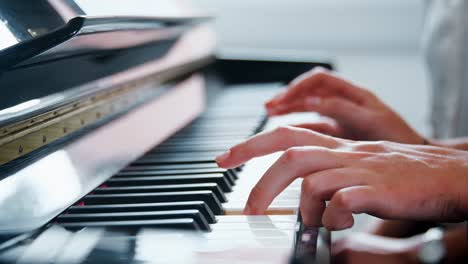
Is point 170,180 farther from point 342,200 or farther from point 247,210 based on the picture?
point 342,200

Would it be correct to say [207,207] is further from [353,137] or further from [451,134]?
[451,134]

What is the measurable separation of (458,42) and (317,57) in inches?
12.8

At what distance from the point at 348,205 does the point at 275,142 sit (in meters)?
0.15

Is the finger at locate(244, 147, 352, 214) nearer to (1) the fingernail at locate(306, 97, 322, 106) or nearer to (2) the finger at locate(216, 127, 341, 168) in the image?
(2) the finger at locate(216, 127, 341, 168)

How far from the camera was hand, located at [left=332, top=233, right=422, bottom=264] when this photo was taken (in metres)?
1.19

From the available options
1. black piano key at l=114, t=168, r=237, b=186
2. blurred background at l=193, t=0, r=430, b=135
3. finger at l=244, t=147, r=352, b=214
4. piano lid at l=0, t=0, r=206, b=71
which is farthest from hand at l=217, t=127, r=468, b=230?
blurred background at l=193, t=0, r=430, b=135

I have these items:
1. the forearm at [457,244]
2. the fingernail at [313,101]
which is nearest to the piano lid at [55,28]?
the fingernail at [313,101]

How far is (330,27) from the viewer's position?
2.49 m

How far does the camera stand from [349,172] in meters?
0.65

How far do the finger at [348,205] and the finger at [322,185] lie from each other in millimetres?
14

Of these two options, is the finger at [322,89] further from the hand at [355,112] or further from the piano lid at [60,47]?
the piano lid at [60,47]

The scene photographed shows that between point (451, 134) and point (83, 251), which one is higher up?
point (83, 251)

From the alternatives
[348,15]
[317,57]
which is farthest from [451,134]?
[348,15]

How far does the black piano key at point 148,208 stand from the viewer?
0.67 metres
